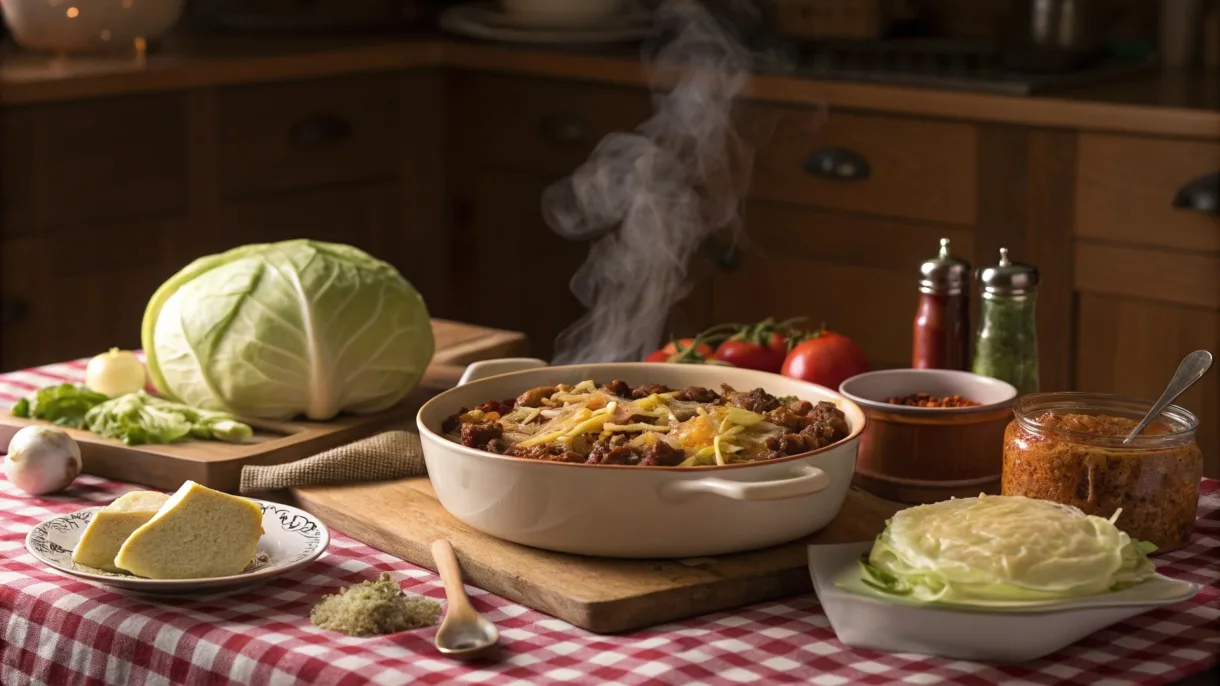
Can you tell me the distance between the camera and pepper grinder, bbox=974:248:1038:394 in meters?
Answer: 1.44

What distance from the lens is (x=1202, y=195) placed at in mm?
2441

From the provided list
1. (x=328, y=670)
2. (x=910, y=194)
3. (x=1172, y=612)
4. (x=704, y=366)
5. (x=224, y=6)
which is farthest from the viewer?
(x=224, y=6)

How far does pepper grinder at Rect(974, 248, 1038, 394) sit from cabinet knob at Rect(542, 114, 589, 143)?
6.38ft

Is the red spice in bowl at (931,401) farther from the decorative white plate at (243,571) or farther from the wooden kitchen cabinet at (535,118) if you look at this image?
the wooden kitchen cabinet at (535,118)

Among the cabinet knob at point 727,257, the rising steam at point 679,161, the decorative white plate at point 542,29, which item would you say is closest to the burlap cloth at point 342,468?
the rising steam at point 679,161

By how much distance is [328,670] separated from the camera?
102 cm

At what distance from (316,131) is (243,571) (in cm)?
226

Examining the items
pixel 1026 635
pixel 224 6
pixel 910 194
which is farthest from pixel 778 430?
pixel 224 6

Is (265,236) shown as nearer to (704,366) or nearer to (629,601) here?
(704,366)

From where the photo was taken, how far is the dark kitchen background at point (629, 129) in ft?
8.59

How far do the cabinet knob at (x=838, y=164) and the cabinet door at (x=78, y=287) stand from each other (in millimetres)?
1288

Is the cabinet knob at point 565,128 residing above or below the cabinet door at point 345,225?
above

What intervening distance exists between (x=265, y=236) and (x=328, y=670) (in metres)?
2.35

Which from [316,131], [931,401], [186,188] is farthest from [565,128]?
[931,401]
